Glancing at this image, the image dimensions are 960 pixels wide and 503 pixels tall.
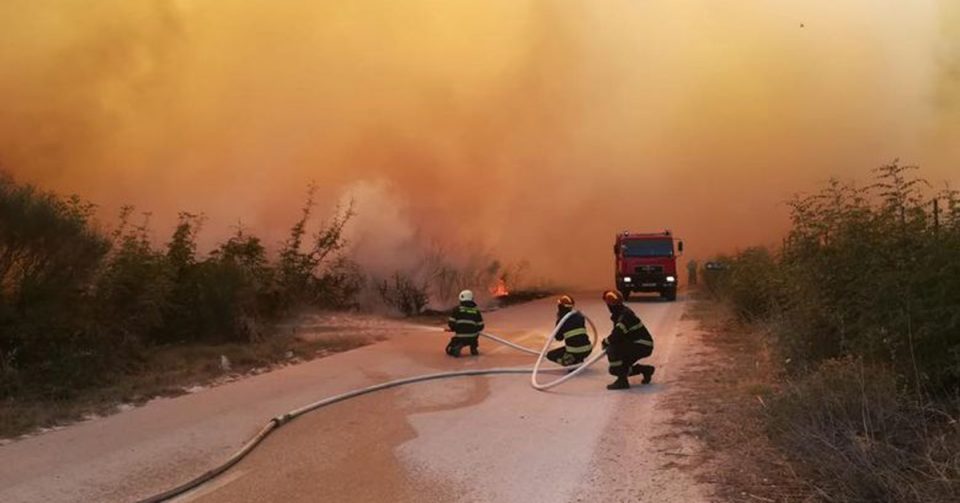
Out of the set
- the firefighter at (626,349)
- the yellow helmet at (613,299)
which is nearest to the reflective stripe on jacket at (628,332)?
the firefighter at (626,349)

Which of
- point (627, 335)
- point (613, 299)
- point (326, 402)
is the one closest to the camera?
point (326, 402)

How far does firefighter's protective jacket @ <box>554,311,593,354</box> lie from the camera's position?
1038cm

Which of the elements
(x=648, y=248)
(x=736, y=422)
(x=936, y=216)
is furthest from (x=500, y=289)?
(x=736, y=422)

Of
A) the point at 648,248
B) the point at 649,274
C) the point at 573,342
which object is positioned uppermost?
the point at 648,248

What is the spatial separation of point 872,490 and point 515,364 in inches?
274

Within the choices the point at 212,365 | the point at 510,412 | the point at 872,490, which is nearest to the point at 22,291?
the point at 212,365

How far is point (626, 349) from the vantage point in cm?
904

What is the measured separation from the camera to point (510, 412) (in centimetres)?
776

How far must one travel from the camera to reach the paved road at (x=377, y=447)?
5262mm

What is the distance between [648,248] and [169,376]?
19.0m

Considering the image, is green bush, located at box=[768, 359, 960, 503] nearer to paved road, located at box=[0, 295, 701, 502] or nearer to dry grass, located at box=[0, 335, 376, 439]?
paved road, located at box=[0, 295, 701, 502]

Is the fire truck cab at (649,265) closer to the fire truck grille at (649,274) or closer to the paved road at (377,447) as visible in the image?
the fire truck grille at (649,274)

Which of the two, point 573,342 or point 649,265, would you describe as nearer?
point 573,342

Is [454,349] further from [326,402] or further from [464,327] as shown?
[326,402]
